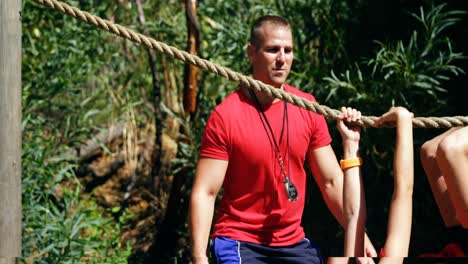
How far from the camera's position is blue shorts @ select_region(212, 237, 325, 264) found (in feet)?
11.1

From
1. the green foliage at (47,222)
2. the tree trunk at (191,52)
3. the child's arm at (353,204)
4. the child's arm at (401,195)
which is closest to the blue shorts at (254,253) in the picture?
the child's arm at (353,204)

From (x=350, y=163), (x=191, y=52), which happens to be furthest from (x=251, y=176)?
(x=191, y=52)

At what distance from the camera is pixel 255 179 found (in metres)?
3.46

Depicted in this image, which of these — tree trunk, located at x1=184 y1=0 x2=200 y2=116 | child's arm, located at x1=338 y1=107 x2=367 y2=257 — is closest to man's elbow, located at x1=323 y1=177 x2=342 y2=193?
child's arm, located at x1=338 y1=107 x2=367 y2=257

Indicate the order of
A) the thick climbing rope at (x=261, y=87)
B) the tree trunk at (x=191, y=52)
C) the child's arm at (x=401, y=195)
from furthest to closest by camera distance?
the tree trunk at (x=191, y=52)
the thick climbing rope at (x=261, y=87)
the child's arm at (x=401, y=195)

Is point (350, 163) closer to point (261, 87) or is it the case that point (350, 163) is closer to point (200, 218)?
point (261, 87)

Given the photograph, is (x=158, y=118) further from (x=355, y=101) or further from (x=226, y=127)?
(x=226, y=127)

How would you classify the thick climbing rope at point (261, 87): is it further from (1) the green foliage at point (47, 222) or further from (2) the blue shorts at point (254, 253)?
(1) the green foliage at point (47, 222)

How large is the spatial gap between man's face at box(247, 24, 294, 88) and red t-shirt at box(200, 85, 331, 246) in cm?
14

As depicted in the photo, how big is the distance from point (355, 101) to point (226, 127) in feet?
7.26

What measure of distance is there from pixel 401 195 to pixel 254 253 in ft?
2.63

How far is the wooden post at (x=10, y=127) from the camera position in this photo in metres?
3.37

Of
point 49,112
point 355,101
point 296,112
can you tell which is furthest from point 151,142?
point 296,112

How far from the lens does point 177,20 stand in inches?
277
